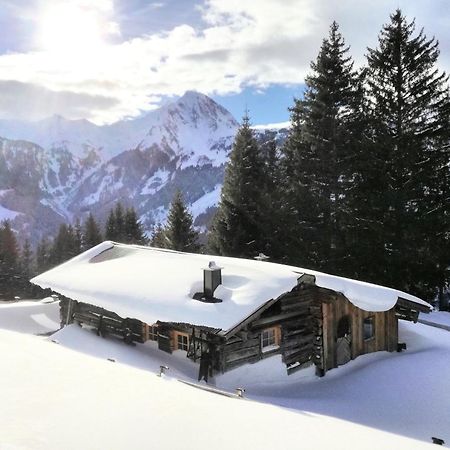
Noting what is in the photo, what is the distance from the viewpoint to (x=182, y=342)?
1402 centimetres

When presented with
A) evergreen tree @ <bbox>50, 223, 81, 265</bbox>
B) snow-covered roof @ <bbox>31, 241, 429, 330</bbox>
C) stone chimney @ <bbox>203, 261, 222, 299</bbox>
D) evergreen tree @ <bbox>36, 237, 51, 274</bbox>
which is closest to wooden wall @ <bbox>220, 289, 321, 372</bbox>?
snow-covered roof @ <bbox>31, 241, 429, 330</bbox>

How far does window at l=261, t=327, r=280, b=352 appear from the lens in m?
13.7

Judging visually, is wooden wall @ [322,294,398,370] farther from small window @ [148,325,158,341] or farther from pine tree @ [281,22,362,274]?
pine tree @ [281,22,362,274]

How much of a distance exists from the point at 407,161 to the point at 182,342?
673 inches

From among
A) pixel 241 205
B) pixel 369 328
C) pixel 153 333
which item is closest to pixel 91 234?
pixel 241 205

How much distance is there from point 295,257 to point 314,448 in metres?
22.0

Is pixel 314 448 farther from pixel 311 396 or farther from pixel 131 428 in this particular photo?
pixel 311 396

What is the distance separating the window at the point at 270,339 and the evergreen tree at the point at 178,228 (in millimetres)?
22635

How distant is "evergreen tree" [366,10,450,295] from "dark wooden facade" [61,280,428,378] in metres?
8.04

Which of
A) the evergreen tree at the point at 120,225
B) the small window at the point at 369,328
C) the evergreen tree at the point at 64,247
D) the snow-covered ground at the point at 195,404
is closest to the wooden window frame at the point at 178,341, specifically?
the snow-covered ground at the point at 195,404

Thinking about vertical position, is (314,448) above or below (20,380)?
below

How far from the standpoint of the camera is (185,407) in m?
6.59

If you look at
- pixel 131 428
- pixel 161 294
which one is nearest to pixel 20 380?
pixel 131 428

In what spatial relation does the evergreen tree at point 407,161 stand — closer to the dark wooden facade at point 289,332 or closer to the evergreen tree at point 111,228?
the dark wooden facade at point 289,332
